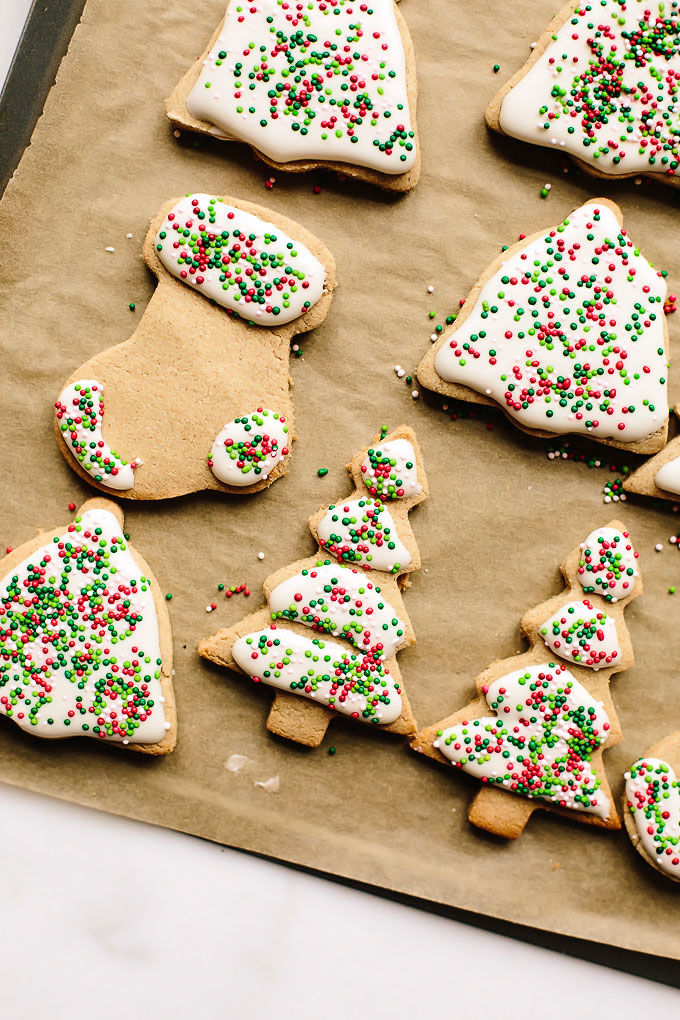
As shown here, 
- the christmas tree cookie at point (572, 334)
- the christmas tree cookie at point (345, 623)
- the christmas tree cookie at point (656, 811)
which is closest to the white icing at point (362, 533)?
the christmas tree cookie at point (345, 623)

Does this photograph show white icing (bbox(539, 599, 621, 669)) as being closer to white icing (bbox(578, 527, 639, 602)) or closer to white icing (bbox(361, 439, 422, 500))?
white icing (bbox(578, 527, 639, 602))

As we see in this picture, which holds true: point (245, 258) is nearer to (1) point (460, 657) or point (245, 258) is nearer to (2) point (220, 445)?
(2) point (220, 445)

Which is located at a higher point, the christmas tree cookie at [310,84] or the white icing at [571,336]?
the christmas tree cookie at [310,84]

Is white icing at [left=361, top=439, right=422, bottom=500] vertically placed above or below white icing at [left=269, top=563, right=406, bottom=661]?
above

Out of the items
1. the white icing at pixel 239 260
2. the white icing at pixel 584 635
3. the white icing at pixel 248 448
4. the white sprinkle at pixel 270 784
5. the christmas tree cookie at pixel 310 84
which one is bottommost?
the white sprinkle at pixel 270 784

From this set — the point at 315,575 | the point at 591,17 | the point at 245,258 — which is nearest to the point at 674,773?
the point at 315,575

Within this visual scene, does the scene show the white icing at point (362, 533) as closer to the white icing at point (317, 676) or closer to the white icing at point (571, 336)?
the white icing at point (317, 676)

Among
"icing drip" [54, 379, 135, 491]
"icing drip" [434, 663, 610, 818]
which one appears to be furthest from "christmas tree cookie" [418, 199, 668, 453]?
"icing drip" [54, 379, 135, 491]
